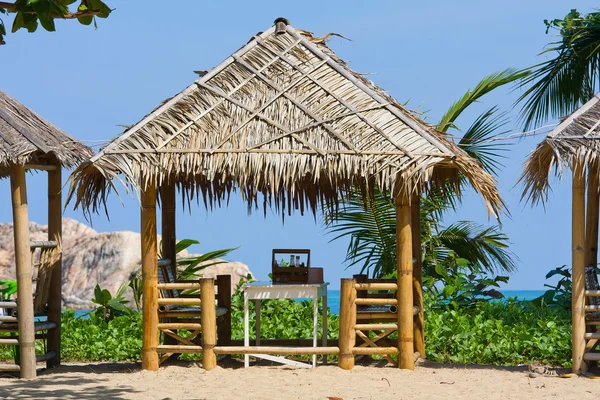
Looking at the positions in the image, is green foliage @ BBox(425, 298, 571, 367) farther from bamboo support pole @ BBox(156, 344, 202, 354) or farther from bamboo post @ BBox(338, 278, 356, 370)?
bamboo support pole @ BBox(156, 344, 202, 354)

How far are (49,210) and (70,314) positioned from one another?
9.19 ft

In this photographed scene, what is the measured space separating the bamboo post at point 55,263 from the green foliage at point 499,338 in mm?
3551

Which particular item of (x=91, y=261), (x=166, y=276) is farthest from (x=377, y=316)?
(x=91, y=261)

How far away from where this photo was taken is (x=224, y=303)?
8.22 metres

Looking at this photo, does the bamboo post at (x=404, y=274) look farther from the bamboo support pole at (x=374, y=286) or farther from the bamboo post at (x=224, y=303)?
the bamboo post at (x=224, y=303)

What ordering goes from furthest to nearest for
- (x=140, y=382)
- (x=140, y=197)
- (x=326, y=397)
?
(x=140, y=197)
(x=140, y=382)
(x=326, y=397)

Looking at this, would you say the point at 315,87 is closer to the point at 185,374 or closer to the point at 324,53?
the point at 324,53

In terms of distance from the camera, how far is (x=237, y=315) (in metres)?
10.2

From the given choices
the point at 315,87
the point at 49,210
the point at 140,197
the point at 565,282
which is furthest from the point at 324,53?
the point at 565,282

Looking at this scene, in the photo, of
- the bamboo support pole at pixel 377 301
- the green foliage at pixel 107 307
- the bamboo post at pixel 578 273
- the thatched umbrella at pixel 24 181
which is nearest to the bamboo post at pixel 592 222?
the bamboo post at pixel 578 273

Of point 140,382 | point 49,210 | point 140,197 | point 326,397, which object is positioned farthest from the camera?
point 49,210

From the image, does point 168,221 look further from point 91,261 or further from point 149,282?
point 91,261

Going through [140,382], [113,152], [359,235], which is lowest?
[140,382]

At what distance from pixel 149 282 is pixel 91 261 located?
13354 mm
